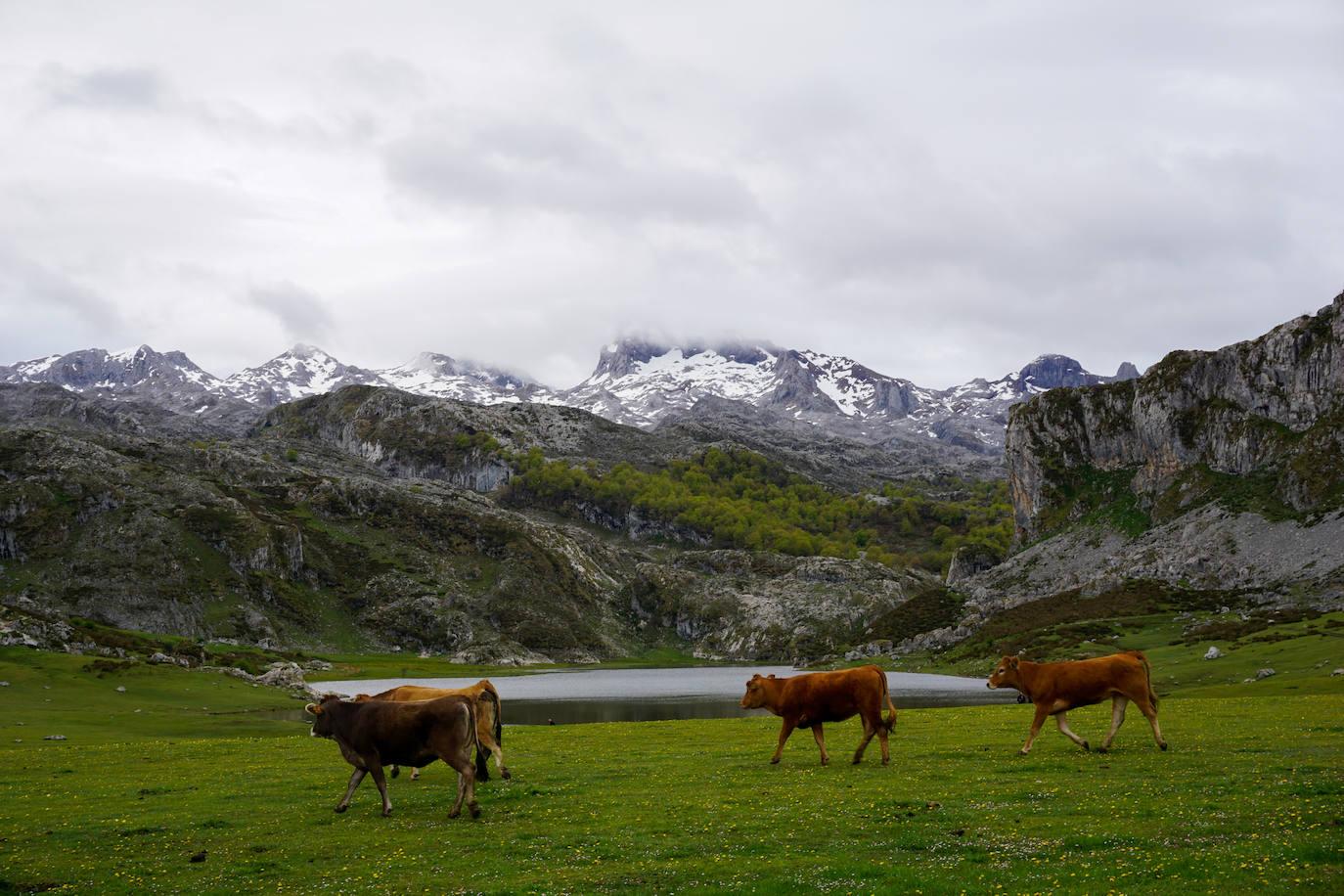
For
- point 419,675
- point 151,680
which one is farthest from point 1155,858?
point 419,675

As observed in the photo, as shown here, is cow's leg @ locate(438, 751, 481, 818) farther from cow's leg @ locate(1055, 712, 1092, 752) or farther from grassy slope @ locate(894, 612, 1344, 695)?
grassy slope @ locate(894, 612, 1344, 695)

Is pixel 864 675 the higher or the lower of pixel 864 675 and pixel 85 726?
the higher

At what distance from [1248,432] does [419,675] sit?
159560mm

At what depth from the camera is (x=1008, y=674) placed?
1201 inches

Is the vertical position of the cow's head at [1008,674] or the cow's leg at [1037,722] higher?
the cow's head at [1008,674]

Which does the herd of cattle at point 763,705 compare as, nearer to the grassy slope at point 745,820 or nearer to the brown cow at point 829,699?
the brown cow at point 829,699

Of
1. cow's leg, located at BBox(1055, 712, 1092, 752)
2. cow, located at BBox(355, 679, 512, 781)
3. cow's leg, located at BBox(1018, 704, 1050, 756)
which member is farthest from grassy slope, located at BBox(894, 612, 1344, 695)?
cow, located at BBox(355, 679, 512, 781)

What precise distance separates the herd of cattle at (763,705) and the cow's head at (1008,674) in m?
0.03

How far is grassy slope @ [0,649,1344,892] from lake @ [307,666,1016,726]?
4369cm

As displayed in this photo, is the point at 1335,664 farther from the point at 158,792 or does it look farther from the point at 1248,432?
the point at 1248,432

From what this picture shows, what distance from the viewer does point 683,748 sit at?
133 ft

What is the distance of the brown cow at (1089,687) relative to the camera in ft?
94.6

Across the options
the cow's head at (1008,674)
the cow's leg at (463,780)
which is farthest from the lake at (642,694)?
the cow's leg at (463,780)

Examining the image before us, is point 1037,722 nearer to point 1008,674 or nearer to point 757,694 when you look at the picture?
point 1008,674
